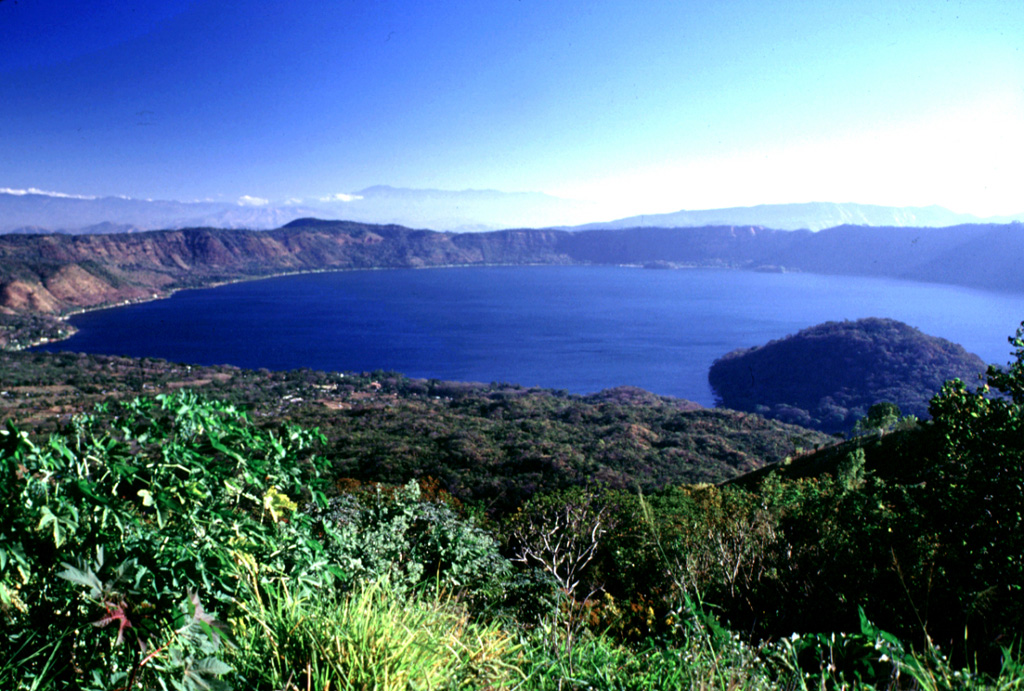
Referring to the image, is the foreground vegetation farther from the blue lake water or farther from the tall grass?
the blue lake water

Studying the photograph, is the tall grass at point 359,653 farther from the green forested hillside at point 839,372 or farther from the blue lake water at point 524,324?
the blue lake water at point 524,324

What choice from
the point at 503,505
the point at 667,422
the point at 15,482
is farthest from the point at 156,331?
the point at 15,482


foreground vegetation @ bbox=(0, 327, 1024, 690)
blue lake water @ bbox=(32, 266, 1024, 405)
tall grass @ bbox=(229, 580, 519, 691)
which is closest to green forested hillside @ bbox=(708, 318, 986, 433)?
blue lake water @ bbox=(32, 266, 1024, 405)

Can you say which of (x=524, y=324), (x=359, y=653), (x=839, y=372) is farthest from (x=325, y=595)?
(x=524, y=324)

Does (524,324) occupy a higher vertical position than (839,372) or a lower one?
higher

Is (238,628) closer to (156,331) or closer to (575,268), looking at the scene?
(156,331)

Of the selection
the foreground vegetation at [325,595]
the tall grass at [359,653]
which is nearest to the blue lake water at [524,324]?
the foreground vegetation at [325,595]

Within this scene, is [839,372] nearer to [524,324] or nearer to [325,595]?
[524,324]

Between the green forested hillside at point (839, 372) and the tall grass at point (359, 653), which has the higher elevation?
the tall grass at point (359, 653)

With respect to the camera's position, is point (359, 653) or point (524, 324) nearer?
point (359, 653)
